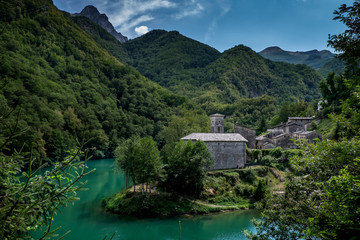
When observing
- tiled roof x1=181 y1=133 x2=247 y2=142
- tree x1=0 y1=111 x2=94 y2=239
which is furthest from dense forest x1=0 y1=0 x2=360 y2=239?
tiled roof x1=181 y1=133 x2=247 y2=142

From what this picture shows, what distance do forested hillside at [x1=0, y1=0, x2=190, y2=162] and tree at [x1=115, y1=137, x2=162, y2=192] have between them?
509 inches

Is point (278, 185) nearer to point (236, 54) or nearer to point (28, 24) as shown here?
point (28, 24)

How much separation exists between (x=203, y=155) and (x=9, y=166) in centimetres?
→ 2401

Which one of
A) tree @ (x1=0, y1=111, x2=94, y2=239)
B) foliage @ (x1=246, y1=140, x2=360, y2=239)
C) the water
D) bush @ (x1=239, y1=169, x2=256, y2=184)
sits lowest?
the water

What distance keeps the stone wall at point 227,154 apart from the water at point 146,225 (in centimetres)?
772

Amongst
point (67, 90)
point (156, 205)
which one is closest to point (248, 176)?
point (156, 205)

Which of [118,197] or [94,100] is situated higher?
[94,100]

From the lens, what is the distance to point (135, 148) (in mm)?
25156

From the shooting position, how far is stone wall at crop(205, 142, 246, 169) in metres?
31.4

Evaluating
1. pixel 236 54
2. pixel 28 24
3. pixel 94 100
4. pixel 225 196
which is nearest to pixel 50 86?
pixel 94 100

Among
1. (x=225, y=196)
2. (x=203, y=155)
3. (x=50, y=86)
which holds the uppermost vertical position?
(x=50, y=86)

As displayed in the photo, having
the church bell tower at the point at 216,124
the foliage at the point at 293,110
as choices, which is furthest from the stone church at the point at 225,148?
the foliage at the point at 293,110

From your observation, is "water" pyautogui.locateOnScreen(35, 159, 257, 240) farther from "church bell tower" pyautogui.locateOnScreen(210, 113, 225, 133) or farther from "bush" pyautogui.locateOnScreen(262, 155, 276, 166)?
"church bell tower" pyautogui.locateOnScreen(210, 113, 225, 133)

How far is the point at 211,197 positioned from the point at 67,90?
51.9 metres
